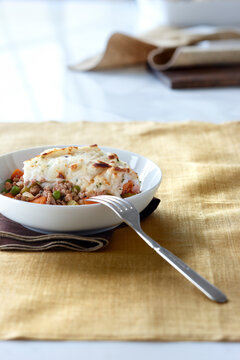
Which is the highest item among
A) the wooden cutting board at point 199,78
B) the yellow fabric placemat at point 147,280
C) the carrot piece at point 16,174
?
the carrot piece at point 16,174

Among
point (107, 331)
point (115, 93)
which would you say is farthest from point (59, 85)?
point (107, 331)

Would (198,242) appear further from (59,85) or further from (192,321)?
(59,85)

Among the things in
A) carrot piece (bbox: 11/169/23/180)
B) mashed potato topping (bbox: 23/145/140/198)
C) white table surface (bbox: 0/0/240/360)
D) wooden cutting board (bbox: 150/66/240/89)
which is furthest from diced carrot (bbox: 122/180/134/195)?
wooden cutting board (bbox: 150/66/240/89)

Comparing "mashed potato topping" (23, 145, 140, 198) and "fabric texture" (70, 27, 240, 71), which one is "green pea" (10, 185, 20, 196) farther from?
"fabric texture" (70, 27, 240, 71)

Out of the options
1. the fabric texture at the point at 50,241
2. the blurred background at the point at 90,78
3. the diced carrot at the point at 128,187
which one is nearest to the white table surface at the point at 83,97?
the blurred background at the point at 90,78

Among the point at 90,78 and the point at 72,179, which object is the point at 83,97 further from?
the point at 72,179

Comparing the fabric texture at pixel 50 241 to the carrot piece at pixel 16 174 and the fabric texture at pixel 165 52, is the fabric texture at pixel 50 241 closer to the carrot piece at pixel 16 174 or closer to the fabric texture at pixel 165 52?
the carrot piece at pixel 16 174

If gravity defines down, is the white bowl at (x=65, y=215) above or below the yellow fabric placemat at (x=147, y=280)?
above

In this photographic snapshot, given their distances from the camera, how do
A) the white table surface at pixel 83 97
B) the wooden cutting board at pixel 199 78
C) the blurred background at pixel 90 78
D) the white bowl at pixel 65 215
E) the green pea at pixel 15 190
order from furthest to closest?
the wooden cutting board at pixel 199 78
the blurred background at pixel 90 78
the green pea at pixel 15 190
the white bowl at pixel 65 215
the white table surface at pixel 83 97
